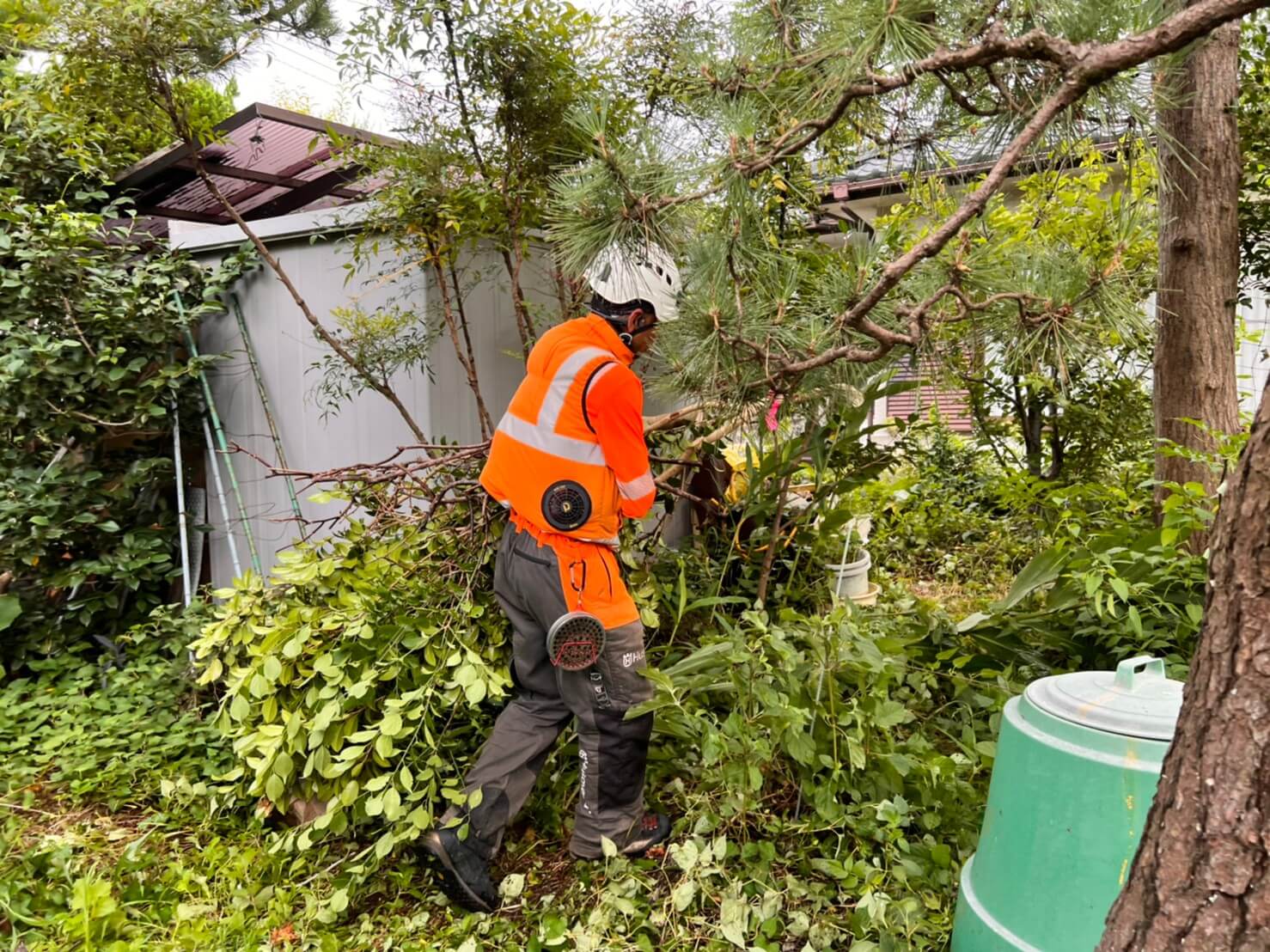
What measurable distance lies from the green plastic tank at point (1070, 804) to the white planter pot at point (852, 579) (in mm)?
2073

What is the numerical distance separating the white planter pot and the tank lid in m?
2.06

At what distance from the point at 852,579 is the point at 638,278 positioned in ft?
7.10

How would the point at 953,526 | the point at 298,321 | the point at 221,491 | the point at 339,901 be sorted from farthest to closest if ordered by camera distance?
the point at 953,526 → the point at 221,491 → the point at 298,321 → the point at 339,901

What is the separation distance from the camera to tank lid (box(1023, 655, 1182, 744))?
1.52 metres

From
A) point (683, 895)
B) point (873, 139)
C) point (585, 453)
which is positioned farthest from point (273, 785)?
point (873, 139)

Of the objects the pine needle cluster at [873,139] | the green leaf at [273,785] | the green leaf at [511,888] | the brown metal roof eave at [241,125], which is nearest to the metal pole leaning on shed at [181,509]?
the brown metal roof eave at [241,125]

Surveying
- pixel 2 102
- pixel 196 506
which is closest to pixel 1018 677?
pixel 196 506

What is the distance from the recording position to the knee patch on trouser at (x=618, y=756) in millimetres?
2389

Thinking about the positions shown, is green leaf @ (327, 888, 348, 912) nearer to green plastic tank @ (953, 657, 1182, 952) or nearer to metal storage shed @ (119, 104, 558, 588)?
green plastic tank @ (953, 657, 1182, 952)

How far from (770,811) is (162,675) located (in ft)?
8.64

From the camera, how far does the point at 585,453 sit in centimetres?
237

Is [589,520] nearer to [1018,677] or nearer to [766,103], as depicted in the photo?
[766,103]

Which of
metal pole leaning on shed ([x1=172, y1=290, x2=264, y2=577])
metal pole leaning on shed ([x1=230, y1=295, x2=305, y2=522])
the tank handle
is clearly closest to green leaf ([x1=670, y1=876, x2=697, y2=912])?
the tank handle

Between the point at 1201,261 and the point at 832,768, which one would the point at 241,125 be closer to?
the point at 832,768
